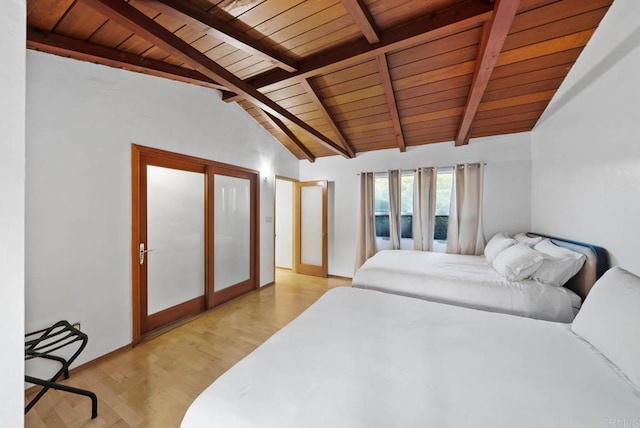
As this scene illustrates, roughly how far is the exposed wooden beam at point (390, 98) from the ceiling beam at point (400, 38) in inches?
6.9

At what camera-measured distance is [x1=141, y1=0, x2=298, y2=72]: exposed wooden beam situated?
1.57 meters

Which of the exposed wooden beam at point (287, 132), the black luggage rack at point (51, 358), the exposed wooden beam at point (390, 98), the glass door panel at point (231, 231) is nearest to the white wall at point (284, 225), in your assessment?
the exposed wooden beam at point (287, 132)

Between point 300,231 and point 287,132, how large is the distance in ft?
6.64

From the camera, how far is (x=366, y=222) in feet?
14.0

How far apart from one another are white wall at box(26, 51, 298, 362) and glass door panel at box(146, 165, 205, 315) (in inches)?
10.9

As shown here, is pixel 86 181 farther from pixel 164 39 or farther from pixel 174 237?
pixel 164 39

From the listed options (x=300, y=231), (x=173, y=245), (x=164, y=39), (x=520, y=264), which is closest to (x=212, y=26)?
(x=164, y=39)

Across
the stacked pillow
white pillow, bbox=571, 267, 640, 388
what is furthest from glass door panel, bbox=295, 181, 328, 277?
white pillow, bbox=571, 267, 640, 388

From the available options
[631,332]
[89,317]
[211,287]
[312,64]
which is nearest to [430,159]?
[312,64]

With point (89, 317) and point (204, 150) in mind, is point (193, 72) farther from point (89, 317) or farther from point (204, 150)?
point (89, 317)

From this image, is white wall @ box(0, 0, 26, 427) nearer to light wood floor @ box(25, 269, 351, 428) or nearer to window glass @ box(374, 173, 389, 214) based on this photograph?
light wood floor @ box(25, 269, 351, 428)

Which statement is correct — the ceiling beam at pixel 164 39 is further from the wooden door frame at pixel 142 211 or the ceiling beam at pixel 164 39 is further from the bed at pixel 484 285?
the bed at pixel 484 285

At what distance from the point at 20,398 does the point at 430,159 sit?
438 cm

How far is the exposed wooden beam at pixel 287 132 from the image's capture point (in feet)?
11.8
